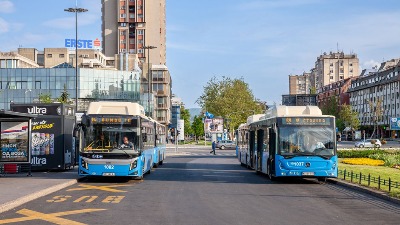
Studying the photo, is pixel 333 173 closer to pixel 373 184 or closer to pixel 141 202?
pixel 373 184

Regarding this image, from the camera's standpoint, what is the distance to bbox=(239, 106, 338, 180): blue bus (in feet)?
80.3

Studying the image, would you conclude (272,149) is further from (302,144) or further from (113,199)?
(113,199)

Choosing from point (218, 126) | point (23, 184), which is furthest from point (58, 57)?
point (23, 184)

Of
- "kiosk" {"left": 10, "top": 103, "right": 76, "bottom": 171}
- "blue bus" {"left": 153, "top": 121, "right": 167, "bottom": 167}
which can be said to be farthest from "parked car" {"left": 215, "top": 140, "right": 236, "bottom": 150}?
"kiosk" {"left": 10, "top": 103, "right": 76, "bottom": 171}

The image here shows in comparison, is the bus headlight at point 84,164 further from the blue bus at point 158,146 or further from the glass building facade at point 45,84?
the glass building facade at point 45,84

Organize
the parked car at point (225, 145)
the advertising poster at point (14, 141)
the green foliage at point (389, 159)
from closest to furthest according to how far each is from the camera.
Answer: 1. the advertising poster at point (14, 141)
2. the green foliage at point (389, 159)
3. the parked car at point (225, 145)

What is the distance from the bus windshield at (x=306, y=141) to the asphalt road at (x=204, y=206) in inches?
72.2

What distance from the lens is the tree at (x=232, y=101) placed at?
364ft

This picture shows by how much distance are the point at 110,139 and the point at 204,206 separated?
10.2 m

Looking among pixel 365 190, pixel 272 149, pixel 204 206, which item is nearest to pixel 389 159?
pixel 272 149

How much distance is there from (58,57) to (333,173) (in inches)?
4673

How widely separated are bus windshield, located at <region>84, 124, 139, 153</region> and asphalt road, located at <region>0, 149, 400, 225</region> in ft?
6.76

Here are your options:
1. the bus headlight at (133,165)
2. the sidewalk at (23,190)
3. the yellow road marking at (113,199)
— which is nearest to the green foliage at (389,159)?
the bus headlight at (133,165)

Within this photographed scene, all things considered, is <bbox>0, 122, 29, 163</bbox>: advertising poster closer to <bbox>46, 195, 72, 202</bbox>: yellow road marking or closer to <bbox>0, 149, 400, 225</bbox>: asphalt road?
<bbox>0, 149, 400, 225</bbox>: asphalt road
